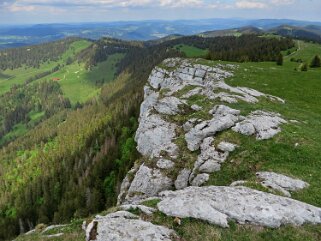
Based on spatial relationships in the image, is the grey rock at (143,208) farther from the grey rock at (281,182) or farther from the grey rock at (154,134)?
the grey rock at (154,134)

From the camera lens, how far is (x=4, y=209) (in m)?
141

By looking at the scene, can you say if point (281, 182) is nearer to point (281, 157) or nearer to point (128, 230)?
point (281, 157)

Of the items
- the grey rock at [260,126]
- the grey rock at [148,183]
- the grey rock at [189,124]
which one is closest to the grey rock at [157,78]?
the grey rock at [189,124]

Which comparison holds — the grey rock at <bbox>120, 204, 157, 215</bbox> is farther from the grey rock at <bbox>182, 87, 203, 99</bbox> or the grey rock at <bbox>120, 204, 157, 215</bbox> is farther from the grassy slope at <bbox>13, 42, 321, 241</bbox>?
the grey rock at <bbox>182, 87, 203, 99</bbox>

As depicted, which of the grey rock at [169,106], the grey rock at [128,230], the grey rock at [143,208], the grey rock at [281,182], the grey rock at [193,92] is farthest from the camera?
the grey rock at [193,92]

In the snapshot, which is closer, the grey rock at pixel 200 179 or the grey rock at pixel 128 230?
the grey rock at pixel 128 230

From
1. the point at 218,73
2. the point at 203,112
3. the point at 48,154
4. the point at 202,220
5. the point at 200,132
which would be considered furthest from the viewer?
the point at 48,154

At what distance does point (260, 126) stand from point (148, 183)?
15815 mm

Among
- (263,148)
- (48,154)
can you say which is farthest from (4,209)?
(263,148)

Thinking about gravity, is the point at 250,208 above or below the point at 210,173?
above

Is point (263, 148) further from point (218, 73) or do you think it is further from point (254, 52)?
point (254, 52)

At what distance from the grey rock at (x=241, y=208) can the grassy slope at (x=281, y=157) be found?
58 cm

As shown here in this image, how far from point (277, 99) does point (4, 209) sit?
137 meters

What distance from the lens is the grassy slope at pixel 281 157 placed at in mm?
20656
